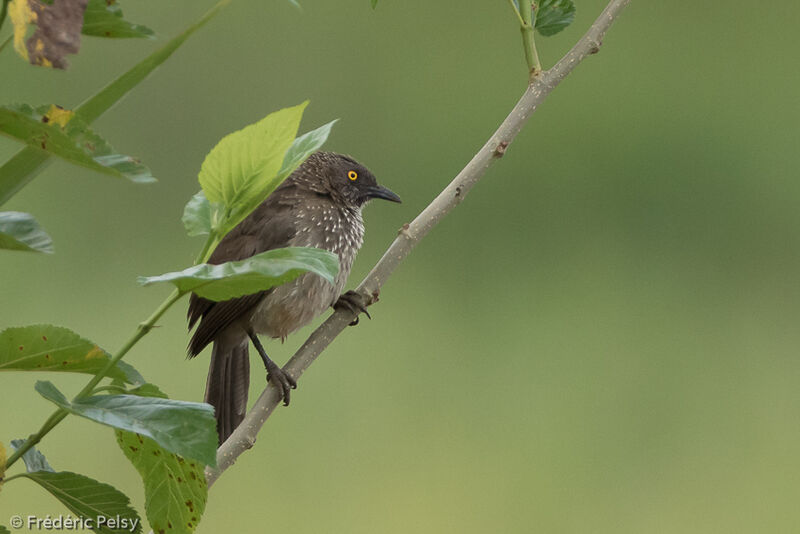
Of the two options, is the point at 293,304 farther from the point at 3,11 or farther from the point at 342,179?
the point at 3,11

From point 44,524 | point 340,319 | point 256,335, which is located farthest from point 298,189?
point 44,524

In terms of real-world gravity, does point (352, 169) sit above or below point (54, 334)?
below

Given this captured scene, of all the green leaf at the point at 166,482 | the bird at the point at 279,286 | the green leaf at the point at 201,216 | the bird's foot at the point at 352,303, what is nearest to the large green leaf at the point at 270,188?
the green leaf at the point at 201,216

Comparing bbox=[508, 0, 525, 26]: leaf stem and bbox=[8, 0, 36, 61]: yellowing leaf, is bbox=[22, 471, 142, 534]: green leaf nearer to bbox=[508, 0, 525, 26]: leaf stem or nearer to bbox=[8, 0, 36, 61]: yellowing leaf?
bbox=[8, 0, 36, 61]: yellowing leaf

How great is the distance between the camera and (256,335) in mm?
1333

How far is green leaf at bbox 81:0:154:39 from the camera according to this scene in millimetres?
337

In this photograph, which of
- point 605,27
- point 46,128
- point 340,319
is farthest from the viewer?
point 340,319

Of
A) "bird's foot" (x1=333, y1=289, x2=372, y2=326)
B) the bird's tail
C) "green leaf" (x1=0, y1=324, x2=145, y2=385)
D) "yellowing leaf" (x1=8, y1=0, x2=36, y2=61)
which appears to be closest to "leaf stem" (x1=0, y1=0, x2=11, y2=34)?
"yellowing leaf" (x1=8, y1=0, x2=36, y2=61)

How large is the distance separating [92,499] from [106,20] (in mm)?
204

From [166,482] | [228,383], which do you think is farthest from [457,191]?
[228,383]

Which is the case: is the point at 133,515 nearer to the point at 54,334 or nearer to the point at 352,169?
the point at 54,334

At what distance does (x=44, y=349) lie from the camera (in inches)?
14.2

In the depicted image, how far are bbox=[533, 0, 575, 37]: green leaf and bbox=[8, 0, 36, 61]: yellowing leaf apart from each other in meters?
0.45

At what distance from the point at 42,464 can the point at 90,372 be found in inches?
2.9
